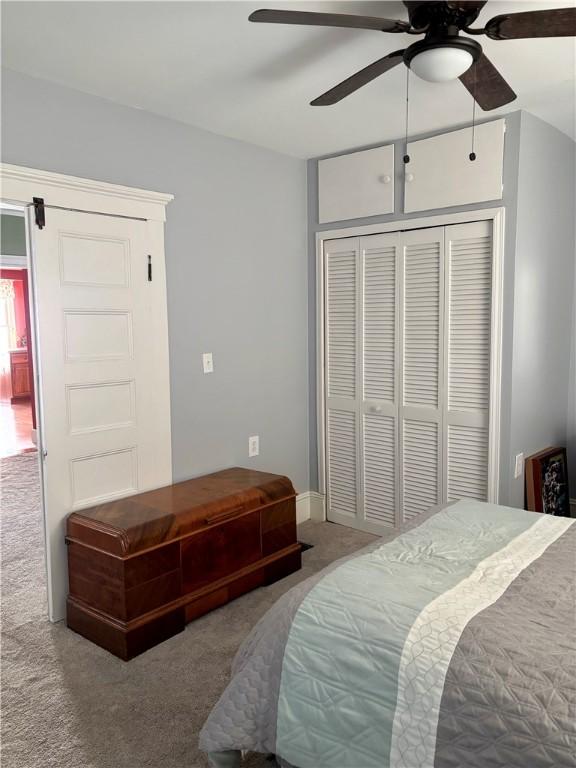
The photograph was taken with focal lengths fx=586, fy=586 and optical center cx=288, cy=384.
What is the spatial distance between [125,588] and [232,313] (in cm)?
171

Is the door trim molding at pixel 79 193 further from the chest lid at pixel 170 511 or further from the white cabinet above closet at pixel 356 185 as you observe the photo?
the chest lid at pixel 170 511

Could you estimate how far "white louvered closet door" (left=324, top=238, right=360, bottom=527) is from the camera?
12.7ft

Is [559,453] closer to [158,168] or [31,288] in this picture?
[158,168]

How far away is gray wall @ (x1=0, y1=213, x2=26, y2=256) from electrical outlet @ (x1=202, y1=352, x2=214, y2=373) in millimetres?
4204

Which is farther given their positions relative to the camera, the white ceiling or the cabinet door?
the cabinet door

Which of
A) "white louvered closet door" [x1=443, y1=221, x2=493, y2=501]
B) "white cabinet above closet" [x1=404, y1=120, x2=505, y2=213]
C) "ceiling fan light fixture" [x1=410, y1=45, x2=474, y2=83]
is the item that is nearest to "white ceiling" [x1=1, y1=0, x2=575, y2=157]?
"white cabinet above closet" [x1=404, y1=120, x2=505, y2=213]

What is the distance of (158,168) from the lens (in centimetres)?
309

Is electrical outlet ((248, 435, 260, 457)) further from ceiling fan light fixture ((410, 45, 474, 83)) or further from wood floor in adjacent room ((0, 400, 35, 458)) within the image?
wood floor in adjacent room ((0, 400, 35, 458))

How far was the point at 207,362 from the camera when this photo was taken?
134 inches

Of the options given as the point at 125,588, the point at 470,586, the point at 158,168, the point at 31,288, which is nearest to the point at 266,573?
the point at 125,588

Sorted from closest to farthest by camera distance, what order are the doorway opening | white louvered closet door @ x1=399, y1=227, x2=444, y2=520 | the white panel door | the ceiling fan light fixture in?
the ceiling fan light fixture, the white panel door, white louvered closet door @ x1=399, y1=227, x2=444, y2=520, the doorway opening

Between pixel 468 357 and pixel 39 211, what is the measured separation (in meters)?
2.36

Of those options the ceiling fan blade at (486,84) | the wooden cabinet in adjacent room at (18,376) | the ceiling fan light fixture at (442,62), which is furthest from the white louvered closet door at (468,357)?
the wooden cabinet in adjacent room at (18,376)

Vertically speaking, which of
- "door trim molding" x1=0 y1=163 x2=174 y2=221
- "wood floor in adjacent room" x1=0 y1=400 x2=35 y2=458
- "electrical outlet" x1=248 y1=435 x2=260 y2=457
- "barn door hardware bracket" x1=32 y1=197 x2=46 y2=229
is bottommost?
"wood floor in adjacent room" x1=0 y1=400 x2=35 y2=458
